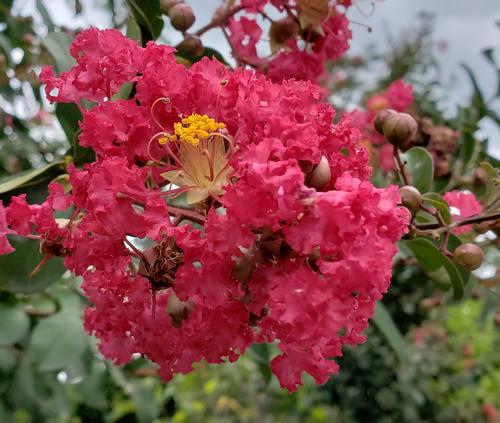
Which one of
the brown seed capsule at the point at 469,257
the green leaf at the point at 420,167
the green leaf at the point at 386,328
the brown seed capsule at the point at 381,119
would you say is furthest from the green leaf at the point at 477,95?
the brown seed capsule at the point at 469,257

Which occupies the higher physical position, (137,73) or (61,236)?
(137,73)

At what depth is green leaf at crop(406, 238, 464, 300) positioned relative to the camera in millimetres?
919

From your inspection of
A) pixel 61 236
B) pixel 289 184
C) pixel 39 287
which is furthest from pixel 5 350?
pixel 289 184

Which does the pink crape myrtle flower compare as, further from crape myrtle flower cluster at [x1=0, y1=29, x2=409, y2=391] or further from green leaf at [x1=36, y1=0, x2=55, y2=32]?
green leaf at [x1=36, y1=0, x2=55, y2=32]

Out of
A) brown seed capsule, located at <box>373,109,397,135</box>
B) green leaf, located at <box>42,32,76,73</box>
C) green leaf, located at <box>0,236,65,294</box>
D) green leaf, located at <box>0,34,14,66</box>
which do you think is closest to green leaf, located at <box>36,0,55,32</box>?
green leaf, located at <box>0,34,14,66</box>

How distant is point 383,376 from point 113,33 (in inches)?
99.8

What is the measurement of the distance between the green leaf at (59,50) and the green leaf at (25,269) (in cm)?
27

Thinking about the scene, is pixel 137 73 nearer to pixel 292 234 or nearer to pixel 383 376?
pixel 292 234

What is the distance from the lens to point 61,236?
2.39 feet

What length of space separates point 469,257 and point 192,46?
48 cm

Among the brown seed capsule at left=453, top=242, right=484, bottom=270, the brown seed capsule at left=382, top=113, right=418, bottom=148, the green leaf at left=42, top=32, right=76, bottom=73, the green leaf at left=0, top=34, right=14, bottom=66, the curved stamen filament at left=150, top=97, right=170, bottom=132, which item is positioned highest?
the curved stamen filament at left=150, top=97, right=170, bottom=132

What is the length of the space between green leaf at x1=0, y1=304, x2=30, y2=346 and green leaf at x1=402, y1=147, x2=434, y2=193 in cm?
91

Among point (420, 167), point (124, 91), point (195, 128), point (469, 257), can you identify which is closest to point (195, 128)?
point (195, 128)

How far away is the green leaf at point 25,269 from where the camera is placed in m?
0.95
